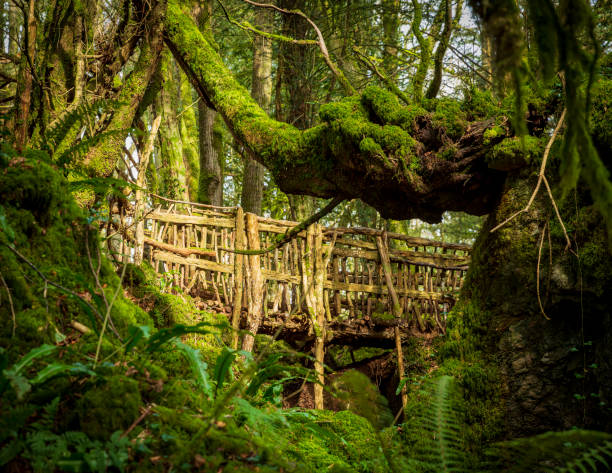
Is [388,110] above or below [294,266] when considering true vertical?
above

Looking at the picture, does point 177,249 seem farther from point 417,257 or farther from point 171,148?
point 417,257

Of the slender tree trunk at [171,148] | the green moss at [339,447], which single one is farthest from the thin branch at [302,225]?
the slender tree trunk at [171,148]

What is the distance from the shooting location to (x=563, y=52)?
57.1 inches

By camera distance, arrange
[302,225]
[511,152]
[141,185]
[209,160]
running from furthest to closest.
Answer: [209,160]
[141,185]
[302,225]
[511,152]

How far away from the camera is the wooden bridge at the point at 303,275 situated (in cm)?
706

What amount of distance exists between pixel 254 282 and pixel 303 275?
878 millimetres

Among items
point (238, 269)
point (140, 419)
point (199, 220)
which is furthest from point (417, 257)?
point (140, 419)

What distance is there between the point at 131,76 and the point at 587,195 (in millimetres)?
4617

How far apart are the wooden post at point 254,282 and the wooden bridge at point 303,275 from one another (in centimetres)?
2

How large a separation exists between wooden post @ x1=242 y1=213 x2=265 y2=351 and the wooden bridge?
2 centimetres

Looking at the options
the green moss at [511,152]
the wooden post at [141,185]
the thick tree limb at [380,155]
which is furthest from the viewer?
the wooden post at [141,185]

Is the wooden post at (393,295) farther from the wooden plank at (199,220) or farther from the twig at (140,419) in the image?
the twig at (140,419)

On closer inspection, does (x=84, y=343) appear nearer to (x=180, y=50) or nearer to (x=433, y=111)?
(x=433, y=111)

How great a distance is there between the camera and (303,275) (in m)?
7.37
